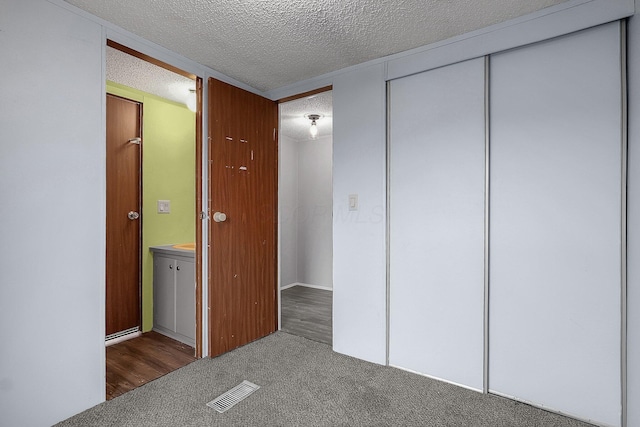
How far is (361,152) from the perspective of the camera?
8.32ft

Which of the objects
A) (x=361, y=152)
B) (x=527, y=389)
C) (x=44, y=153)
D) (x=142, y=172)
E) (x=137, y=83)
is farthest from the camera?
(x=142, y=172)

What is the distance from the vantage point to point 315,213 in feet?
16.9

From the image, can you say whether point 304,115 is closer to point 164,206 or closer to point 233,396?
point 164,206

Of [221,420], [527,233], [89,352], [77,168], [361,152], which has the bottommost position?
[221,420]

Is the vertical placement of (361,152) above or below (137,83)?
below

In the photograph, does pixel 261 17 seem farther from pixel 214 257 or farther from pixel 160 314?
pixel 160 314

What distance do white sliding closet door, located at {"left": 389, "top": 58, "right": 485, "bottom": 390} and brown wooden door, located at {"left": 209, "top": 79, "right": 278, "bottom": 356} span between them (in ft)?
3.88

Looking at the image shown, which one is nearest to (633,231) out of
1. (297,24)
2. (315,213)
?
(297,24)

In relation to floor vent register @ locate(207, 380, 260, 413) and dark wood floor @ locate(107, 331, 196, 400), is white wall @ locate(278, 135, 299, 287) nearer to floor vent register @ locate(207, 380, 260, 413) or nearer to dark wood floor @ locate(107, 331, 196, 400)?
dark wood floor @ locate(107, 331, 196, 400)

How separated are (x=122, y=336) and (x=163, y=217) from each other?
1.14 meters

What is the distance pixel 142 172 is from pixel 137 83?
785 mm

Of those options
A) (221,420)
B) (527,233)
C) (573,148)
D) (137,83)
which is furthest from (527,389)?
(137,83)

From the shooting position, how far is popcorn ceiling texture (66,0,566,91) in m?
1.79

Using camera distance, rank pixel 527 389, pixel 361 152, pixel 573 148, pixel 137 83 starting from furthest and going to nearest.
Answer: pixel 137 83
pixel 361 152
pixel 527 389
pixel 573 148
